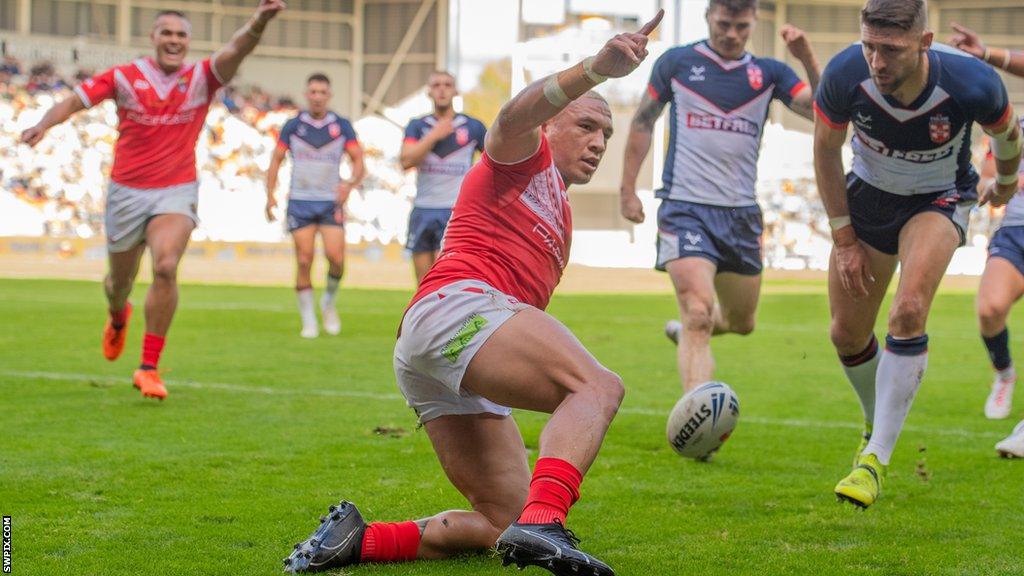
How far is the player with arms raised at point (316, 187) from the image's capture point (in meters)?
14.4

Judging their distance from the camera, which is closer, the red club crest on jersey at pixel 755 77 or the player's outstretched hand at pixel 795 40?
the player's outstretched hand at pixel 795 40

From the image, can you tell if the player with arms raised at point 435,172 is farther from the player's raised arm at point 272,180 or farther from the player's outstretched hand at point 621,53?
the player's outstretched hand at point 621,53

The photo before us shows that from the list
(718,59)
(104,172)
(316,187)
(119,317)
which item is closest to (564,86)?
(718,59)

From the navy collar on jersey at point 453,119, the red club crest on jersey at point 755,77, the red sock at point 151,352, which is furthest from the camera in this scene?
the navy collar on jersey at point 453,119

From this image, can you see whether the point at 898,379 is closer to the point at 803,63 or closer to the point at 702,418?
the point at 702,418

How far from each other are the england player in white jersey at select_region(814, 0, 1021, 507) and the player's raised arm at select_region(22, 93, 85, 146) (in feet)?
16.6

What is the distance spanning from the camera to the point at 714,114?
8078 mm

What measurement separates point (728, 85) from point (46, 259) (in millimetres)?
25387

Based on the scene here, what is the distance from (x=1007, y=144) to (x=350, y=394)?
5019 millimetres

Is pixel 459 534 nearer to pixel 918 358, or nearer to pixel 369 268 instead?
pixel 918 358

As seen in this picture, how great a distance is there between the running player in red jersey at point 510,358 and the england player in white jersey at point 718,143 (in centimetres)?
333

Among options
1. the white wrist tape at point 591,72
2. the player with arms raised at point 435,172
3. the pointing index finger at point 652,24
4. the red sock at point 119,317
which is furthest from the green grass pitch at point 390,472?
the player with arms raised at point 435,172

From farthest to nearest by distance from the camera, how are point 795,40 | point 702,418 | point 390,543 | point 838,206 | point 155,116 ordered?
point 155,116, point 795,40, point 702,418, point 838,206, point 390,543

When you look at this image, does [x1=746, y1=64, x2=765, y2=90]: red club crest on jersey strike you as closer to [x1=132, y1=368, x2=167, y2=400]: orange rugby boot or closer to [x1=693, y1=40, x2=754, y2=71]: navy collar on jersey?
[x1=693, y1=40, x2=754, y2=71]: navy collar on jersey
